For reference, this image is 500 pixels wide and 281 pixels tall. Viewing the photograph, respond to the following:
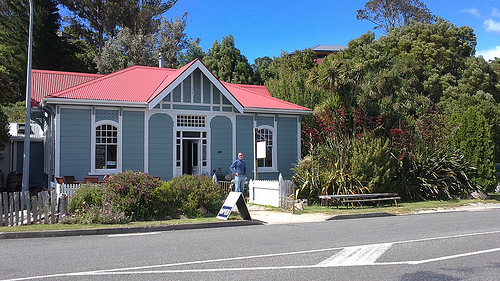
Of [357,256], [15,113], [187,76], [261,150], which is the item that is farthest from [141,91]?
[15,113]

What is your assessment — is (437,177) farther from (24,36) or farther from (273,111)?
(24,36)

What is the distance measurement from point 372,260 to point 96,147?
45.0ft

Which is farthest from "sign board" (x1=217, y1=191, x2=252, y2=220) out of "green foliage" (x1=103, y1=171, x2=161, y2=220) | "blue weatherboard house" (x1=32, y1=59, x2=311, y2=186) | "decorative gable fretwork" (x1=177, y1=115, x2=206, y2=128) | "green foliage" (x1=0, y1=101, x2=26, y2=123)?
"green foliage" (x1=0, y1=101, x2=26, y2=123)

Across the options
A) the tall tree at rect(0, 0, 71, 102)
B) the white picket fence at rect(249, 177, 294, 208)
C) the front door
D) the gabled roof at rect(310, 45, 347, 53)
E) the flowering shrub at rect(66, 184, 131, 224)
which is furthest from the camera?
the gabled roof at rect(310, 45, 347, 53)

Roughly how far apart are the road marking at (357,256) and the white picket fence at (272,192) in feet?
23.3

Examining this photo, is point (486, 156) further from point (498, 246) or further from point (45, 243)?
point (45, 243)

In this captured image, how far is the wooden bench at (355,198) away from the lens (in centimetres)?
1669

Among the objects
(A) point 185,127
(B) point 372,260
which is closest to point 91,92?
(A) point 185,127

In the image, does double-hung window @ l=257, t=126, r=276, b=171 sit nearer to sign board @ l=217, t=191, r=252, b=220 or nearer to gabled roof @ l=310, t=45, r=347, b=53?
sign board @ l=217, t=191, r=252, b=220

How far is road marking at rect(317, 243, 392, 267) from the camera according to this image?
7605 mm

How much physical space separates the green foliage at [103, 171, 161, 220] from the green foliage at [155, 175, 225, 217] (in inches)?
13.3

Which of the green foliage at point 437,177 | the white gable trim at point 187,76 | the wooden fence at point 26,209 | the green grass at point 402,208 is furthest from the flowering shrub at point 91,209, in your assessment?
the green foliage at point 437,177

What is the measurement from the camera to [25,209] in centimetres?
1226

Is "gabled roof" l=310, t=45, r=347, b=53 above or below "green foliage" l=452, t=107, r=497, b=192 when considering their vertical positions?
above
